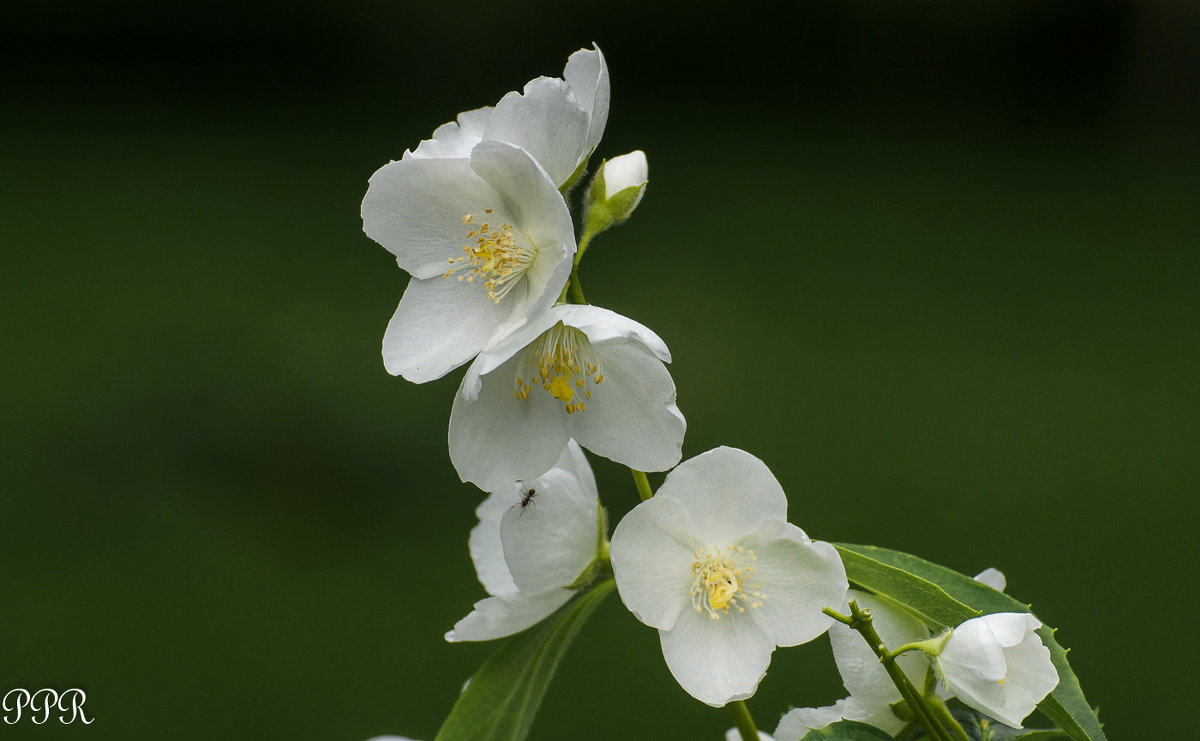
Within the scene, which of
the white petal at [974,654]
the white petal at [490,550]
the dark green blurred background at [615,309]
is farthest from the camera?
the dark green blurred background at [615,309]

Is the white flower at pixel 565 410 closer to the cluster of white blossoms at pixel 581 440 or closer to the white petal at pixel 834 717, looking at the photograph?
the cluster of white blossoms at pixel 581 440

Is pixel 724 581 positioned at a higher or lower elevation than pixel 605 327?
lower

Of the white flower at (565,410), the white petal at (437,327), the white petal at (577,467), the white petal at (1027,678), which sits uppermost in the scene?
the white petal at (437,327)

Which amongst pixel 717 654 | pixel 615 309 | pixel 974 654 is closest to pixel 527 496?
pixel 717 654

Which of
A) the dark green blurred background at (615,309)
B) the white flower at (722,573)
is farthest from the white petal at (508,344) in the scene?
the dark green blurred background at (615,309)

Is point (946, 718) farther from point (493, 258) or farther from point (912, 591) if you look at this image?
point (493, 258)

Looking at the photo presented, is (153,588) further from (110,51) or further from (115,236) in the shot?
(110,51)

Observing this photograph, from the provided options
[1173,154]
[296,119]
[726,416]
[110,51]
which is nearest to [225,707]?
[726,416]

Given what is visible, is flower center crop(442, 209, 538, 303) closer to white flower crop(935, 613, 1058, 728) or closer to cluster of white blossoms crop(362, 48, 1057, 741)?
cluster of white blossoms crop(362, 48, 1057, 741)
